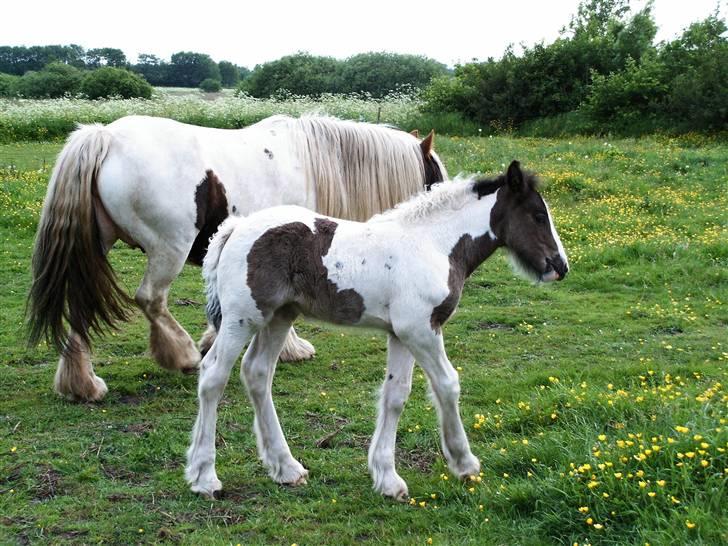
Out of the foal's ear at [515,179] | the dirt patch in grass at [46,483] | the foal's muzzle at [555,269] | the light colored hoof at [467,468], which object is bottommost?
the dirt patch in grass at [46,483]

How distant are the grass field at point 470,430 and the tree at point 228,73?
5952 centimetres

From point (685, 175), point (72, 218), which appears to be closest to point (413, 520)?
point (72, 218)

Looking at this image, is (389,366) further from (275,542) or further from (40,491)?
(40,491)

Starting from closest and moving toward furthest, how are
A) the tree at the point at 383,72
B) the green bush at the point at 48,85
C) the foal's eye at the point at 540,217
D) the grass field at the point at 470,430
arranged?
the grass field at the point at 470,430, the foal's eye at the point at 540,217, the green bush at the point at 48,85, the tree at the point at 383,72

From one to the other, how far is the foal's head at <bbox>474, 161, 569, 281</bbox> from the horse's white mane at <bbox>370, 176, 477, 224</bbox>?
85 mm

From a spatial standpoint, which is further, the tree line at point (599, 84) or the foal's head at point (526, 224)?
the tree line at point (599, 84)

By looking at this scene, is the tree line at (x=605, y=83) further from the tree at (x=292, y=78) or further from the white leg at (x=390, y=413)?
the tree at (x=292, y=78)

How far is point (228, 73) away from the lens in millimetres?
66938

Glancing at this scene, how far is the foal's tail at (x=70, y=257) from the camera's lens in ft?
18.2

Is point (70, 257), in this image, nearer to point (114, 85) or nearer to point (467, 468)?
point (467, 468)

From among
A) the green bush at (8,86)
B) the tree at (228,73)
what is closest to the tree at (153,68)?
the tree at (228,73)

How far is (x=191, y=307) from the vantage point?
8.45m

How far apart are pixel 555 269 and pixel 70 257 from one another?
11.9ft

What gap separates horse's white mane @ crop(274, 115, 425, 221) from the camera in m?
6.60
